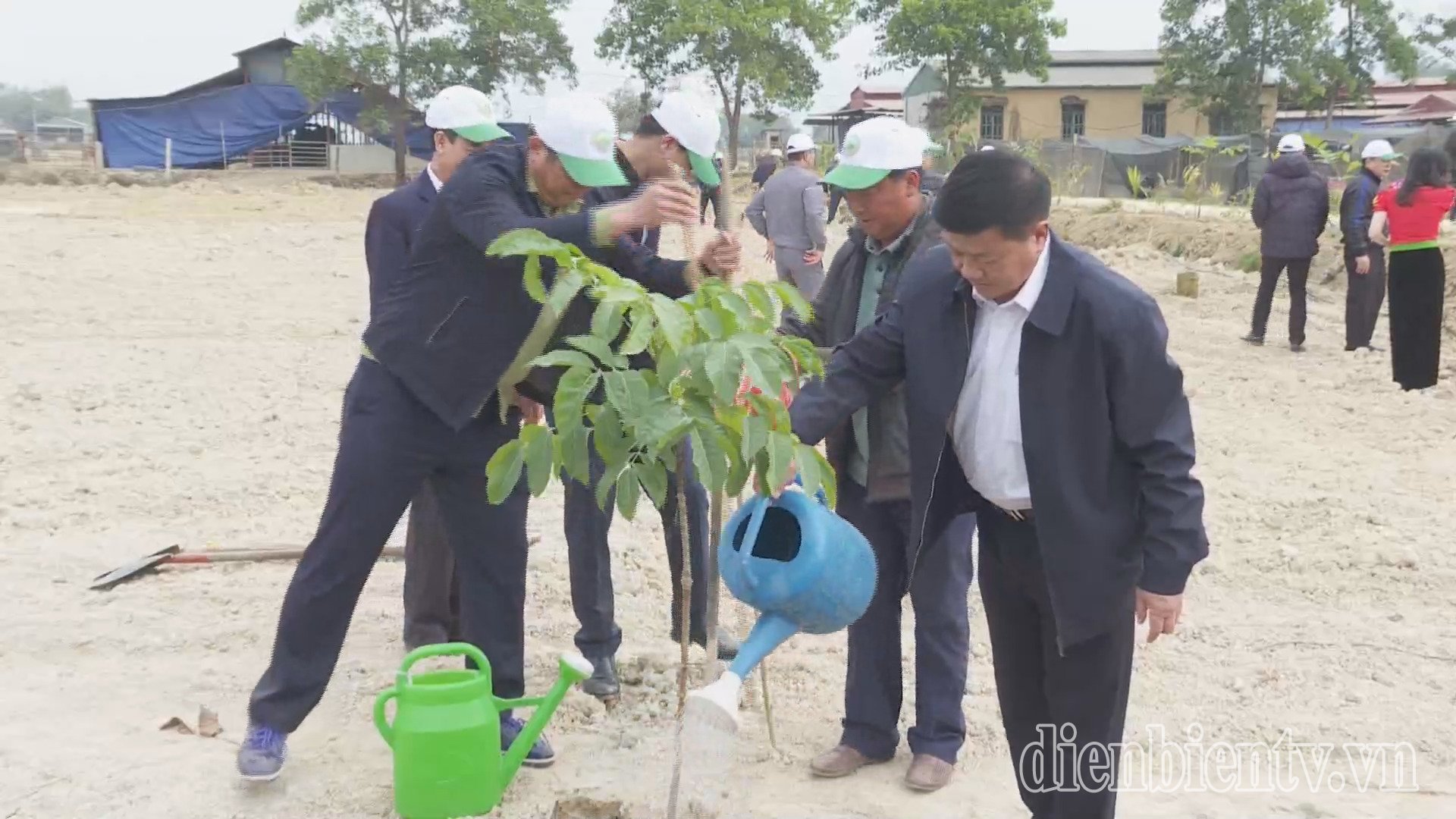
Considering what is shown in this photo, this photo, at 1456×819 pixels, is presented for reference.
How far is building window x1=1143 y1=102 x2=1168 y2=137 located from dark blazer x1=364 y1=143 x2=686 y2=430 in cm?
5381

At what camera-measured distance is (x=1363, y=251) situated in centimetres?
1077

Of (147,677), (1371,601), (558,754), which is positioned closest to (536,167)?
(558,754)

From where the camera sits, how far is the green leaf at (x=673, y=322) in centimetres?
273

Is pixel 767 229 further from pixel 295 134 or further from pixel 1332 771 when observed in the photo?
pixel 295 134

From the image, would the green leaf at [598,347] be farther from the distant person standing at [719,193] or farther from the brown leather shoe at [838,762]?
the brown leather shoe at [838,762]

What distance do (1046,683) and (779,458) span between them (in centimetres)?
79

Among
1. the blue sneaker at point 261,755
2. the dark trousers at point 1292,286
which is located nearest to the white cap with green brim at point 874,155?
the blue sneaker at point 261,755

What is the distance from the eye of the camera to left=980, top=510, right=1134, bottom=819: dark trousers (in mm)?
2891

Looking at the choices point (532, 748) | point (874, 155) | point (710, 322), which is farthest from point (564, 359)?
point (532, 748)

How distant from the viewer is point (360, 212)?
25.4 meters

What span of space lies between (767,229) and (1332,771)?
733cm

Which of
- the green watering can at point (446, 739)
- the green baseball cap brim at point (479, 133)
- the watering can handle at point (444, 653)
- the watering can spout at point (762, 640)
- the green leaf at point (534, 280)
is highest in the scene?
the green baseball cap brim at point (479, 133)

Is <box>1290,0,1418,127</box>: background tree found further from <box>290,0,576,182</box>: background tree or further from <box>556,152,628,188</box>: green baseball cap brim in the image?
<box>556,152,628,188</box>: green baseball cap brim

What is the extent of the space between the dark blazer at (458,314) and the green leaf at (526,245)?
0.47 m
